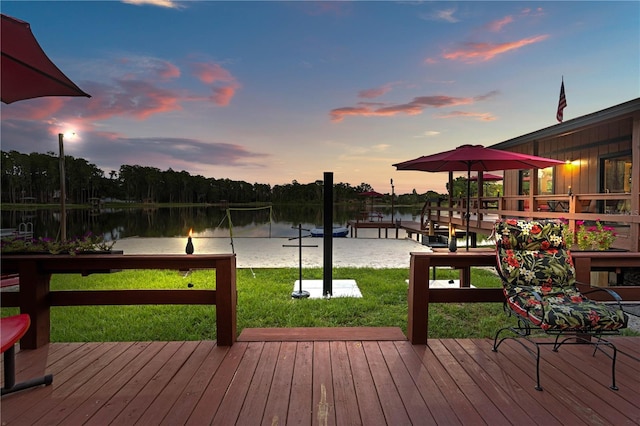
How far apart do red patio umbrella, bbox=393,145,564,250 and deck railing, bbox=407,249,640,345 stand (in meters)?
1.10

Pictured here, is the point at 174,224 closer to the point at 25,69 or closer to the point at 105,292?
the point at 105,292

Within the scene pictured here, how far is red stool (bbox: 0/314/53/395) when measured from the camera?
1.87m

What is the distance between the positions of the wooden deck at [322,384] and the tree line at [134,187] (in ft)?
122

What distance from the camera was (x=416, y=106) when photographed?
41.2 feet

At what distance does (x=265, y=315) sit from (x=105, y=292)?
77.4 inches

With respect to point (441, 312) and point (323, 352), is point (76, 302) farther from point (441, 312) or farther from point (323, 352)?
point (441, 312)

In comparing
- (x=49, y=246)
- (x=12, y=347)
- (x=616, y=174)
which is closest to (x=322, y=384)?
(x=12, y=347)

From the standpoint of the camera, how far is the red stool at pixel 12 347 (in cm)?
187

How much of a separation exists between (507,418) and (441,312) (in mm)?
2779

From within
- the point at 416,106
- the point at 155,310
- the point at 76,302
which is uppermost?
the point at 416,106

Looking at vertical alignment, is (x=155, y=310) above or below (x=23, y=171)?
below

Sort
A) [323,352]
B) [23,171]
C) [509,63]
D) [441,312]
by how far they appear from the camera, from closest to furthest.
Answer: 1. [323,352]
2. [441,312]
3. [509,63]
4. [23,171]

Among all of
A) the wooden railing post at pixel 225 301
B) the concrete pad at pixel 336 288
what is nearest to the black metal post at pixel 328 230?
the concrete pad at pixel 336 288

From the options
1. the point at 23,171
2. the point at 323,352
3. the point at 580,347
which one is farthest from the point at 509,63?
the point at 23,171
